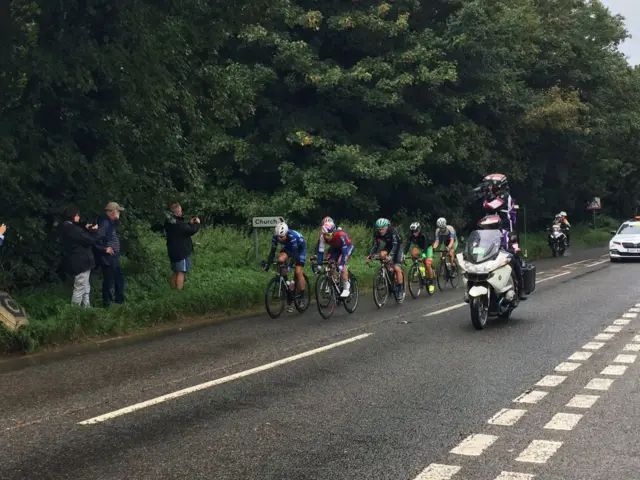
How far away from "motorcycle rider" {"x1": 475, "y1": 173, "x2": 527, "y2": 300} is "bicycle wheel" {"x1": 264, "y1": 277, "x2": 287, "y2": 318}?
406cm

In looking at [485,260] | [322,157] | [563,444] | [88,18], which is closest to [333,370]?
[563,444]

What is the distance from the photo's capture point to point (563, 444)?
552cm

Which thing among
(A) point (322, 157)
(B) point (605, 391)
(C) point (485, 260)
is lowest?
(B) point (605, 391)

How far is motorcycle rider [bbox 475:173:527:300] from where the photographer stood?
12.6 m

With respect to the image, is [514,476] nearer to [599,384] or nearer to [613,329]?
[599,384]

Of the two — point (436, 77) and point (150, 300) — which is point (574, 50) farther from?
point (150, 300)

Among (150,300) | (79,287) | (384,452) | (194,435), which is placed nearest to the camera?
(384,452)

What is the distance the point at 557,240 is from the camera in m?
33.4

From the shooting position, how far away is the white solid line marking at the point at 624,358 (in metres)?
8.80

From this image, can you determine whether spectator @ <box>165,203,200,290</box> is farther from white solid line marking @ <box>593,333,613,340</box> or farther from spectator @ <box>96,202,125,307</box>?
white solid line marking @ <box>593,333,613,340</box>

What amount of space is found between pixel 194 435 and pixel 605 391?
13.5 feet

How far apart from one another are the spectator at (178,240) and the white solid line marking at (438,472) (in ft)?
31.4

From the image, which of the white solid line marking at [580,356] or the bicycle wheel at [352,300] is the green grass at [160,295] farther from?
the white solid line marking at [580,356]

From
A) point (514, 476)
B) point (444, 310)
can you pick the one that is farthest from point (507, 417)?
point (444, 310)
